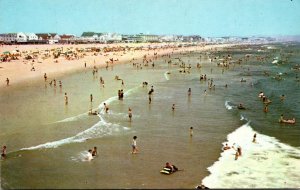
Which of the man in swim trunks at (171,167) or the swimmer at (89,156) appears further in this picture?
the swimmer at (89,156)

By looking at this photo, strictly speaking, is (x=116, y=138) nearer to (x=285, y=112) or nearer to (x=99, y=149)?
(x=99, y=149)

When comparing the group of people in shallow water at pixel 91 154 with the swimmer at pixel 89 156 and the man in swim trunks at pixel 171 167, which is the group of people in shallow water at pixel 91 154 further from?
the man in swim trunks at pixel 171 167

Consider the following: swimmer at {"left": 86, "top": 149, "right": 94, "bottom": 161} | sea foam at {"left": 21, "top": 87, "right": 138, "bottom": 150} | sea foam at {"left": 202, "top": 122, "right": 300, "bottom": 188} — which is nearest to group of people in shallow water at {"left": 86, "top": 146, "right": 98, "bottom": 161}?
swimmer at {"left": 86, "top": 149, "right": 94, "bottom": 161}

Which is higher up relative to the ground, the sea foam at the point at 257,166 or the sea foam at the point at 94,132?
the sea foam at the point at 94,132

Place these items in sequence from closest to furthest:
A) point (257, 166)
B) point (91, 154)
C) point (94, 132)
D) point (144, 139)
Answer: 1. point (257, 166)
2. point (91, 154)
3. point (144, 139)
4. point (94, 132)

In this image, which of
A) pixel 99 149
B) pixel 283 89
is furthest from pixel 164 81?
pixel 99 149

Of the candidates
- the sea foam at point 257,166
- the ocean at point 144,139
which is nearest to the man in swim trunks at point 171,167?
the ocean at point 144,139

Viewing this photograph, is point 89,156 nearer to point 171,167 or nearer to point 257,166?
point 171,167

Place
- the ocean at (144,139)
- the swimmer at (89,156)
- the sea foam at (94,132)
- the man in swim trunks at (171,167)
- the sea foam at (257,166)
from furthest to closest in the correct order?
1. the sea foam at (94,132)
2. the swimmer at (89,156)
3. the man in swim trunks at (171,167)
4. the ocean at (144,139)
5. the sea foam at (257,166)

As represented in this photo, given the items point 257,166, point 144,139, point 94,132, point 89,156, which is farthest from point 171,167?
point 94,132
